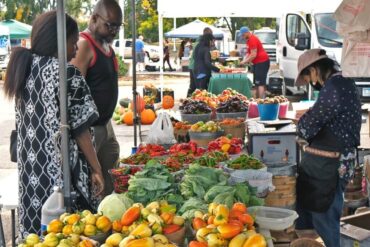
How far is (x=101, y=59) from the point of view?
162 inches

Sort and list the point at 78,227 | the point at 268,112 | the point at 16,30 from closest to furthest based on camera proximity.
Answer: the point at 78,227 < the point at 268,112 < the point at 16,30

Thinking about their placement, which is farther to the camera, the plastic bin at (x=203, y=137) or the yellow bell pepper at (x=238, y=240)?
the plastic bin at (x=203, y=137)

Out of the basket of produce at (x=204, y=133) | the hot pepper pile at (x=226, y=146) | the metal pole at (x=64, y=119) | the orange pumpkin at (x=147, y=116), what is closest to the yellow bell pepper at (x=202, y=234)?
the metal pole at (x=64, y=119)

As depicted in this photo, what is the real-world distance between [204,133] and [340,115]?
1.76 m

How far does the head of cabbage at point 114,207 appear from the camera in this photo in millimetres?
3016

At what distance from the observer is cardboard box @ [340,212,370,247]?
13.5 feet

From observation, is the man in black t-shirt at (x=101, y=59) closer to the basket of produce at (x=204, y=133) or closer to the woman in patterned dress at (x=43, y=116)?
the woman in patterned dress at (x=43, y=116)

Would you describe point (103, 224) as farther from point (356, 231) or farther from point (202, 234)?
point (356, 231)

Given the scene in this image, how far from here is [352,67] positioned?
4.97 meters

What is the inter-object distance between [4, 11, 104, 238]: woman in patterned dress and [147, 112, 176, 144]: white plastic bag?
80.1 inches

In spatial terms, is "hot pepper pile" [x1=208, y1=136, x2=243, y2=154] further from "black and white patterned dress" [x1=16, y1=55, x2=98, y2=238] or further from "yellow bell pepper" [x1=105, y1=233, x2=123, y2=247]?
"yellow bell pepper" [x1=105, y1=233, x2=123, y2=247]

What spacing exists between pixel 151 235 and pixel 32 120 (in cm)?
107

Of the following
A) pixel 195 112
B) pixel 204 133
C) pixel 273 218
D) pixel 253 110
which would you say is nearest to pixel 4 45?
pixel 253 110

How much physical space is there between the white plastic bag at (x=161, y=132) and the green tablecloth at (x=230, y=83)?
6.54 m
